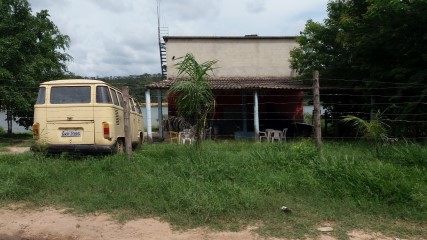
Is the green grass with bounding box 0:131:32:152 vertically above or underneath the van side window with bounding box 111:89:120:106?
underneath

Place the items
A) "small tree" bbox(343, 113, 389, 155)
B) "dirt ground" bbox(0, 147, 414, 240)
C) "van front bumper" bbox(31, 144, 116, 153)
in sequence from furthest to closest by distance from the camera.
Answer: "van front bumper" bbox(31, 144, 116, 153) < "small tree" bbox(343, 113, 389, 155) < "dirt ground" bbox(0, 147, 414, 240)

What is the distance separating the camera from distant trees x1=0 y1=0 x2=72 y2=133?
16.4 m

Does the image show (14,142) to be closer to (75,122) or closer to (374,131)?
(75,122)

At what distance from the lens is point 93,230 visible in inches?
194

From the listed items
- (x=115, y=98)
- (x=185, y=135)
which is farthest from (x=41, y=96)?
(x=185, y=135)

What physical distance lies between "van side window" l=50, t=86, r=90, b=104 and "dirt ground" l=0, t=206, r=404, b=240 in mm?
3195

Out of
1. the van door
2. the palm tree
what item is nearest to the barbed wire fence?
the palm tree

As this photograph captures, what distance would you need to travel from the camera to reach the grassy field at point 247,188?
203 inches

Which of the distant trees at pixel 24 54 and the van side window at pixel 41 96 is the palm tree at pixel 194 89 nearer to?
the van side window at pixel 41 96

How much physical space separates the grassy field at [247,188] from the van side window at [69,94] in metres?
1.26

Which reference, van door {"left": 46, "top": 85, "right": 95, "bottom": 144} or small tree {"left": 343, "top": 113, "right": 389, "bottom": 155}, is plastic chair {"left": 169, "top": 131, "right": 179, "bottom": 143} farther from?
small tree {"left": 343, "top": 113, "right": 389, "bottom": 155}

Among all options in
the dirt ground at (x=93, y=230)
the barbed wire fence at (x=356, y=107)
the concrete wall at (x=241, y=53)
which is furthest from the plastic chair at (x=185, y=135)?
the dirt ground at (x=93, y=230)

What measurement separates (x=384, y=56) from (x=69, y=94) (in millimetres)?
9703

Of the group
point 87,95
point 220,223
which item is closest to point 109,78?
point 87,95
